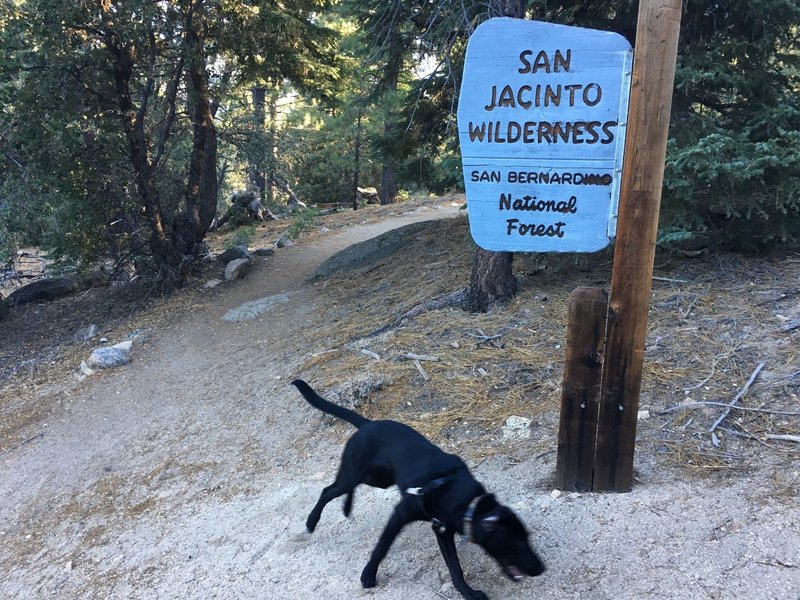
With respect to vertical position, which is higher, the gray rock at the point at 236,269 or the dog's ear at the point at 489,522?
the dog's ear at the point at 489,522

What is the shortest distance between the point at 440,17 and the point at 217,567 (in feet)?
22.2

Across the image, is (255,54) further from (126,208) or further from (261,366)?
(261,366)

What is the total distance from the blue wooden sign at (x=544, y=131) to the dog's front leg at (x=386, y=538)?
148 centimetres

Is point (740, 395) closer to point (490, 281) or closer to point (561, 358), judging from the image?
point (561, 358)

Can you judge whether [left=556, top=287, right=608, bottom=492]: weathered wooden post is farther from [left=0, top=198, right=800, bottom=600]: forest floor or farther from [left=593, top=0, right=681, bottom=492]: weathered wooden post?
[left=0, top=198, right=800, bottom=600]: forest floor

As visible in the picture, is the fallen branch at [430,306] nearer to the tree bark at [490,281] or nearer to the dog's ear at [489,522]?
the tree bark at [490,281]

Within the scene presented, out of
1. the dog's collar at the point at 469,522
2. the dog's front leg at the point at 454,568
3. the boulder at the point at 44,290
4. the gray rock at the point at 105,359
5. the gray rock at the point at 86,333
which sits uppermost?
the dog's collar at the point at 469,522

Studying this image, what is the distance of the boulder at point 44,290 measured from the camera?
12.1 m

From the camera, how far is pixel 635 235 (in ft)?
9.67

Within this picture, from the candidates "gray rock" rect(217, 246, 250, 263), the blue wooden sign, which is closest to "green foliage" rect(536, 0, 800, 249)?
the blue wooden sign

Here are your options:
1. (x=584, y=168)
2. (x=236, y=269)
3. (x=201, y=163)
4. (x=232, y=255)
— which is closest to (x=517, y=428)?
(x=584, y=168)

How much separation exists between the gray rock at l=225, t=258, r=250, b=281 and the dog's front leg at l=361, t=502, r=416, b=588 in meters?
8.47

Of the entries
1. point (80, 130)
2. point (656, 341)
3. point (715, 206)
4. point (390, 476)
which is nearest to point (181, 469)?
point (390, 476)

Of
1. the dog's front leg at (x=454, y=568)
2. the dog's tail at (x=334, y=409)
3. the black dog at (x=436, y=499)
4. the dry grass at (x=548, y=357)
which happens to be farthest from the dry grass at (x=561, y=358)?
the dog's front leg at (x=454, y=568)
